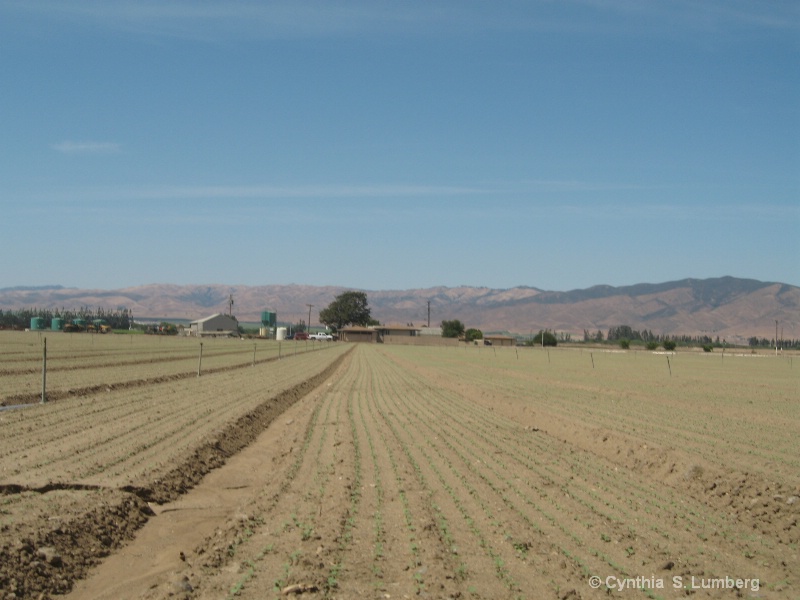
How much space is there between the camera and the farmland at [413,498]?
6930 mm

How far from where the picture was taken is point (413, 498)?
32.3 feet

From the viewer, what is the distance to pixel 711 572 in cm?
741

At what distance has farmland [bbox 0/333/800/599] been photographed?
693 centimetres

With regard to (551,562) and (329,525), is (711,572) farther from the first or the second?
(329,525)

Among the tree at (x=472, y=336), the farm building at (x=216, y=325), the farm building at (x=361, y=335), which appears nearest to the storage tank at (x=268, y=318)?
the farm building at (x=216, y=325)

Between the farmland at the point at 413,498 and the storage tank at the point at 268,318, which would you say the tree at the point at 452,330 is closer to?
the storage tank at the point at 268,318

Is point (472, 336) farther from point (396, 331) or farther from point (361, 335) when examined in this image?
point (361, 335)

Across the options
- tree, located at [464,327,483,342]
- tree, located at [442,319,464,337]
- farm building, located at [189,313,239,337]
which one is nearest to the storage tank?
farm building, located at [189,313,239,337]

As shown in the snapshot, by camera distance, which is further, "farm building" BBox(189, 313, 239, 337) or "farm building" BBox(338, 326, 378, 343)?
"farm building" BBox(189, 313, 239, 337)

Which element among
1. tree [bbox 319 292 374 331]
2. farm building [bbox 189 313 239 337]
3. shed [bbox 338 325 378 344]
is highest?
tree [bbox 319 292 374 331]

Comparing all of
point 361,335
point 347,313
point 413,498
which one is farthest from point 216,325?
point 413,498

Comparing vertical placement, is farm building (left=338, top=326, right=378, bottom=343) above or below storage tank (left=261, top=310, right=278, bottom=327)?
below

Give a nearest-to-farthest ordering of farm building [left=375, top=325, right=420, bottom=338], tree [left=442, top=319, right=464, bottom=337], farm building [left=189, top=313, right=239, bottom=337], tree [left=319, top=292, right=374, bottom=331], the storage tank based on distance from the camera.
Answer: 1. farm building [left=375, top=325, right=420, bottom=338]
2. tree [left=442, top=319, right=464, bottom=337]
3. farm building [left=189, top=313, right=239, bottom=337]
4. the storage tank
5. tree [left=319, top=292, right=374, bottom=331]

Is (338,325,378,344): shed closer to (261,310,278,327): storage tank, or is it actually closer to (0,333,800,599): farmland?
(261,310,278,327): storage tank
